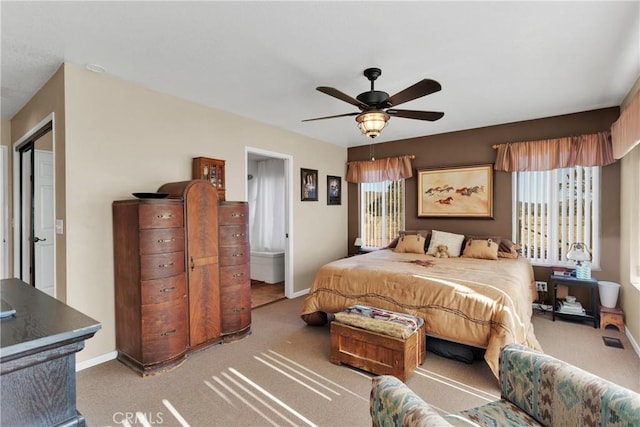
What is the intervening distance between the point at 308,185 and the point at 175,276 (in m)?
2.83

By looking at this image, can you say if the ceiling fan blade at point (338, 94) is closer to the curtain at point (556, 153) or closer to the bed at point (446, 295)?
the bed at point (446, 295)

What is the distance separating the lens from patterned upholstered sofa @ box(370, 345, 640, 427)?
1084mm

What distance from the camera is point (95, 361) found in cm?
273

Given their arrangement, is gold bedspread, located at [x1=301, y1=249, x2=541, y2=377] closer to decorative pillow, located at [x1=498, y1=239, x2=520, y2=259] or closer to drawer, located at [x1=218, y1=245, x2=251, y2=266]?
decorative pillow, located at [x1=498, y1=239, x2=520, y2=259]

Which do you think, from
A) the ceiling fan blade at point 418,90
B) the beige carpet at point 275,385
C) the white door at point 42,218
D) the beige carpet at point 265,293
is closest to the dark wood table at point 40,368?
the beige carpet at point 275,385

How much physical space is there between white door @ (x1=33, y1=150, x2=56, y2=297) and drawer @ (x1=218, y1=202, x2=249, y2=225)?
2350 millimetres

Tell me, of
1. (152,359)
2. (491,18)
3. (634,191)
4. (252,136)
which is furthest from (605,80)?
(152,359)

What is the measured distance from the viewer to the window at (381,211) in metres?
5.54

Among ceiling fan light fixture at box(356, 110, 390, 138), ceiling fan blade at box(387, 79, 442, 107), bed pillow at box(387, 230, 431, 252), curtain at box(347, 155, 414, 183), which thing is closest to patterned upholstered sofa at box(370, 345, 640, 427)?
ceiling fan blade at box(387, 79, 442, 107)

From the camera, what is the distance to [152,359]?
2572 millimetres

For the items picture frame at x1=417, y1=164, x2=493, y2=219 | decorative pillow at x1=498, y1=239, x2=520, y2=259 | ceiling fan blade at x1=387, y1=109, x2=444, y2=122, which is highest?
ceiling fan blade at x1=387, y1=109, x2=444, y2=122

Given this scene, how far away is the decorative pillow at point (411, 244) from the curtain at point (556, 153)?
1.48m

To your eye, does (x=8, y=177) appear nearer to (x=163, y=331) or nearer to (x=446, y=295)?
(x=163, y=331)

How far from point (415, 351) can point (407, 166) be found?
334cm
